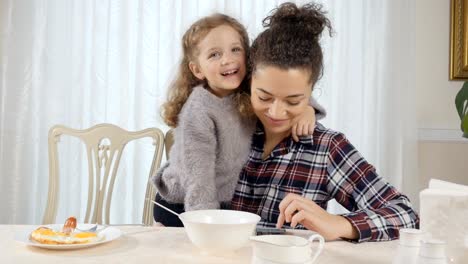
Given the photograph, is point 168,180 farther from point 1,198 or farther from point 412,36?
point 412,36

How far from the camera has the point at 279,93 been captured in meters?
1.38

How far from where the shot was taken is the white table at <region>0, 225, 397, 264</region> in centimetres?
100

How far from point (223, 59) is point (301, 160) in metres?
0.37

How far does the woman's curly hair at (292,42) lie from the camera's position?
4.54 feet

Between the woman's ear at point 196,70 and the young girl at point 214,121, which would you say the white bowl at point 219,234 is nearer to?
the young girl at point 214,121

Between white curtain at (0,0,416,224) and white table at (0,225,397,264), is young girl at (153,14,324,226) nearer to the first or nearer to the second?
white table at (0,225,397,264)

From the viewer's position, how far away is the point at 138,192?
2.84 meters

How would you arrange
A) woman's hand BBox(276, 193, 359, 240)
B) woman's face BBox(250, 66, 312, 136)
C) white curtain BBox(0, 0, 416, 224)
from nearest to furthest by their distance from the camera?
woman's hand BBox(276, 193, 359, 240), woman's face BBox(250, 66, 312, 136), white curtain BBox(0, 0, 416, 224)

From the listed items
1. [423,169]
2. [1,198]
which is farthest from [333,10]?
[1,198]

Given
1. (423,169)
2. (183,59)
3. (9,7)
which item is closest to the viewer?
(183,59)

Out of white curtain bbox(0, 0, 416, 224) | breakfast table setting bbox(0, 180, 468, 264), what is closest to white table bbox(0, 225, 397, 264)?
breakfast table setting bbox(0, 180, 468, 264)

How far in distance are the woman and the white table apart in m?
0.07

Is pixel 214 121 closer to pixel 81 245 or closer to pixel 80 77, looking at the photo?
pixel 81 245

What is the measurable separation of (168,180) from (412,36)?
195 centimetres
